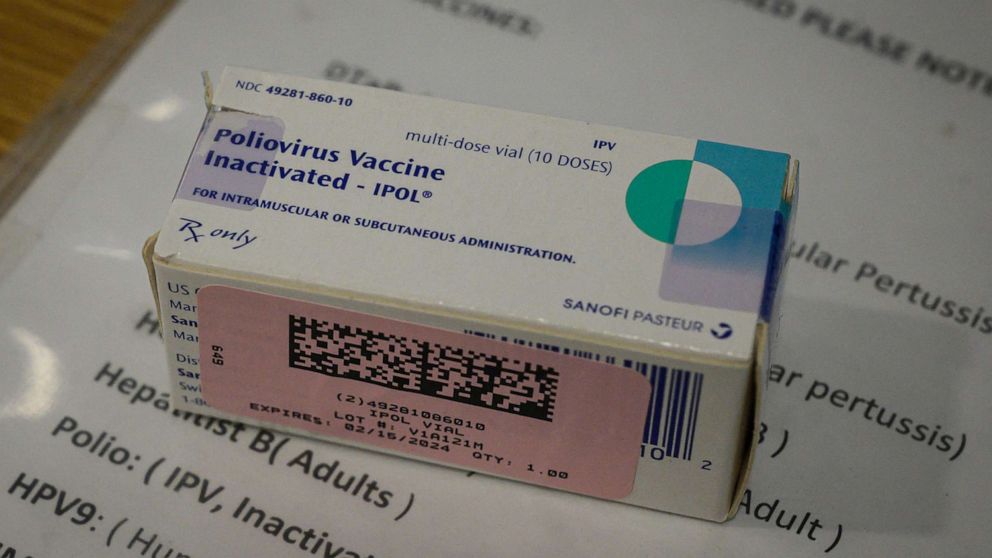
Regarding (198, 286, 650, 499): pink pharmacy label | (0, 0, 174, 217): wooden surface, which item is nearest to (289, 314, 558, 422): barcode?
(198, 286, 650, 499): pink pharmacy label

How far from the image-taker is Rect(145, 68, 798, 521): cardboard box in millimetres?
534

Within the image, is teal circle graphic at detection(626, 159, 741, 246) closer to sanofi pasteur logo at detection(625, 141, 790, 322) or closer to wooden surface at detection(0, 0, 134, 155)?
sanofi pasteur logo at detection(625, 141, 790, 322)

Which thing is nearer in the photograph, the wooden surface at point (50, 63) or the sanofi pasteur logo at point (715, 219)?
the sanofi pasteur logo at point (715, 219)

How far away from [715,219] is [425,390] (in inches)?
6.8

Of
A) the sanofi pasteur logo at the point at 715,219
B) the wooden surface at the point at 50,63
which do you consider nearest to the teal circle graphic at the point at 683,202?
the sanofi pasteur logo at the point at 715,219

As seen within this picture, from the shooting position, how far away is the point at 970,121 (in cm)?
77

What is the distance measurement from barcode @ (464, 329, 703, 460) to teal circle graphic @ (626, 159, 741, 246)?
0.21 ft

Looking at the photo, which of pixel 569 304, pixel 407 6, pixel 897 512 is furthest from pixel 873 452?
pixel 407 6

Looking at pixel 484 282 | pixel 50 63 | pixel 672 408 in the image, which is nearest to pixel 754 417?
pixel 672 408

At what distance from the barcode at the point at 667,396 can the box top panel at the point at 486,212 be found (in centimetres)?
1

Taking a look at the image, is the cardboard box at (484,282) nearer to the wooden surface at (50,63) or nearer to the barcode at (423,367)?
the barcode at (423,367)

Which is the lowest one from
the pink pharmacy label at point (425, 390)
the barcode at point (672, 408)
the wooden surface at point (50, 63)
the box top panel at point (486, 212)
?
the pink pharmacy label at point (425, 390)

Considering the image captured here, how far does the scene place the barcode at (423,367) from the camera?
1.82 feet

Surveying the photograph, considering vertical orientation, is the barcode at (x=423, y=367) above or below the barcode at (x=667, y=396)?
below
